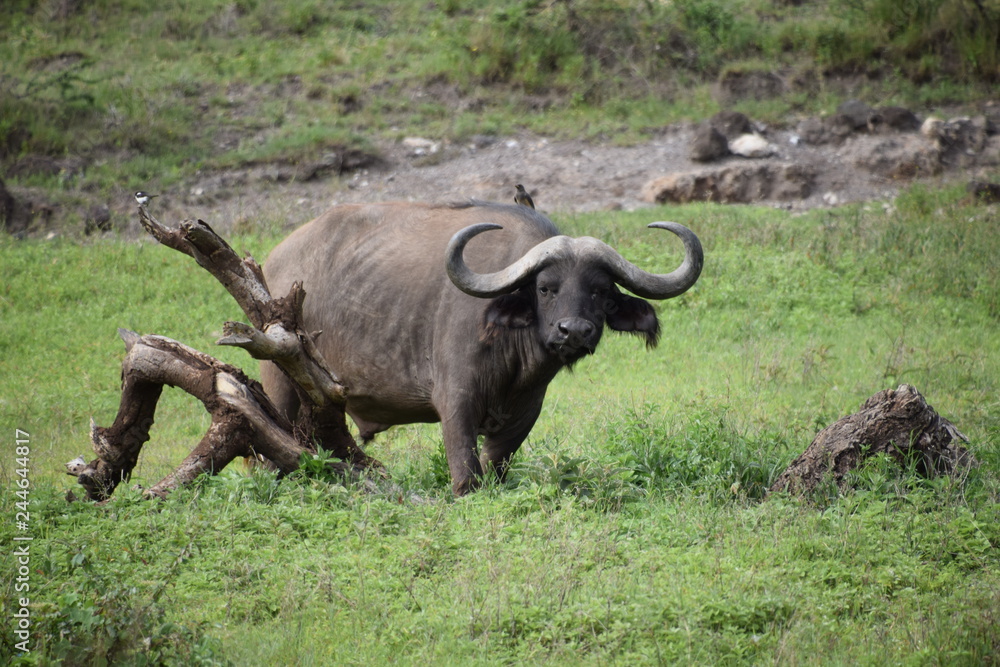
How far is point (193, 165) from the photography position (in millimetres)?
17500

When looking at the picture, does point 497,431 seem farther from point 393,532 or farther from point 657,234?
point 657,234

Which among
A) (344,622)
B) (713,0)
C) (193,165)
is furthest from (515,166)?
(344,622)

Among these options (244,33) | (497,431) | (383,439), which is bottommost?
(383,439)

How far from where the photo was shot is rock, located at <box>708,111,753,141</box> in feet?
56.9

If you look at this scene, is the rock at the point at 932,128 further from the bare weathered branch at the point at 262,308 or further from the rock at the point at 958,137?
the bare weathered branch at the point at 262,308

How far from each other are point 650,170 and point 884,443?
37.4 feet

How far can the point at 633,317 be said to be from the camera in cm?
688

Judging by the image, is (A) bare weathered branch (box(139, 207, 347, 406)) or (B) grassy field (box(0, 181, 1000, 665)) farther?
(A) bare weathered branch (box(139, 207, 347, 406))

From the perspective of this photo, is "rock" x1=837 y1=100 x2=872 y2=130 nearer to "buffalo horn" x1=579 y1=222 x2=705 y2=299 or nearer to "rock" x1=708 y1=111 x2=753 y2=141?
"rock" x1=708 y1=111 x2=753 y2=141

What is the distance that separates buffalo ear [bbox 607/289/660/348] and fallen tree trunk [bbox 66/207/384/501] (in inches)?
75.7

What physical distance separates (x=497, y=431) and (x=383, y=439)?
2580 mm

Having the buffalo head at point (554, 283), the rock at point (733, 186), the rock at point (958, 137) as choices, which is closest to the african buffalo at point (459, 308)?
the buffalo head at point (554, 283)

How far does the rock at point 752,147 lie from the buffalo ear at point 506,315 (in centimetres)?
1129

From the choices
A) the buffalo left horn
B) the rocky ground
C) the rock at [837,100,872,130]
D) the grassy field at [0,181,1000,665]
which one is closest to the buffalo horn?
the buffalo left horn
